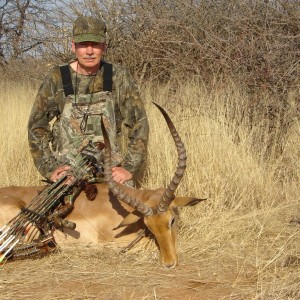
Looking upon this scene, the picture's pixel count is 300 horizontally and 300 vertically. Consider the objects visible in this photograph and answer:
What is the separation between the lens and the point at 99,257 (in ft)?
16.4

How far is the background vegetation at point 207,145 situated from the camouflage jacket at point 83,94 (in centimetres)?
64

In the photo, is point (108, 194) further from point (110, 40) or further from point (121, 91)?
point (110, 40)

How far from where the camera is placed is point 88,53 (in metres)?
5.69

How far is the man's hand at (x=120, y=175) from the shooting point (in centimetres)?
549

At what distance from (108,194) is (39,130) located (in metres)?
1.05

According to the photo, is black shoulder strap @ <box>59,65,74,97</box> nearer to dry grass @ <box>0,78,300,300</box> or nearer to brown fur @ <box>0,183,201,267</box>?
brown fur @ <box>0,183,201,267</box>

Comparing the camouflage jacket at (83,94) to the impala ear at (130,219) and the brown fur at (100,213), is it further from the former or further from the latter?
the impala ear at (130,219)

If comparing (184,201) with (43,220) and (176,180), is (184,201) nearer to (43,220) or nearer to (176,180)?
(176,180)

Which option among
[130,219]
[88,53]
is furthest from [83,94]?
[130,219]

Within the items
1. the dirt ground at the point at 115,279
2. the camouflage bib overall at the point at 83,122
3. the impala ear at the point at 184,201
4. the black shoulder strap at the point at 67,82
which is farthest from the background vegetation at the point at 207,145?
the black shoulder strap at the point at 67,82

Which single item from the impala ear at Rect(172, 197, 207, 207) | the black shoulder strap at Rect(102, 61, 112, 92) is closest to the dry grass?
the impala ear at Rect(172, 197, 207, 207)

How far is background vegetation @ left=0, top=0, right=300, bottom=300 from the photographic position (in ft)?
14.3

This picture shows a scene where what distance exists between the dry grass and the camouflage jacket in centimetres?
59

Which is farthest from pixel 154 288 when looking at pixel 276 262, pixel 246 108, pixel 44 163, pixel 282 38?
pixel 282 38
